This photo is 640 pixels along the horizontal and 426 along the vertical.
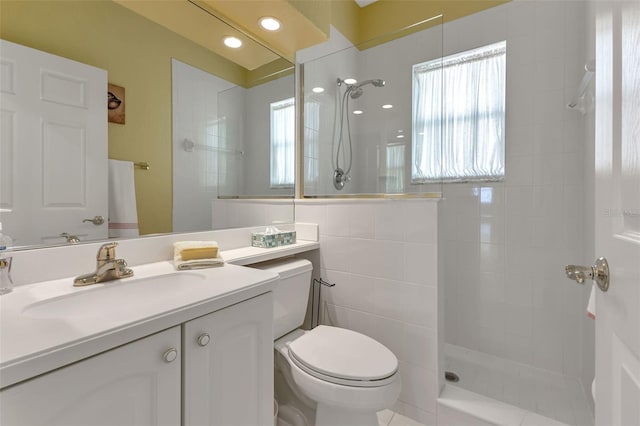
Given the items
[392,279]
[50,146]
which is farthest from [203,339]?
[392,279]

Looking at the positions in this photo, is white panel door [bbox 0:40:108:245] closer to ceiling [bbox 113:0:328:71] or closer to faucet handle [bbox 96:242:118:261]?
faucet handle [bbox 96:242:118:261]

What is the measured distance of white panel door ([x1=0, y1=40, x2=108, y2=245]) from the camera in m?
0.87

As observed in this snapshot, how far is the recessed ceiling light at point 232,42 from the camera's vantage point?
58.9 inches

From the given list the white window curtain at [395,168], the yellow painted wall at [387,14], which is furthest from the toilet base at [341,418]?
the yellow painted wall at [387,14]

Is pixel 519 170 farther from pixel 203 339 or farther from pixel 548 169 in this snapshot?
pixel 203 339

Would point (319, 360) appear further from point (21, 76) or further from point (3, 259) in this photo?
point (21, 76)

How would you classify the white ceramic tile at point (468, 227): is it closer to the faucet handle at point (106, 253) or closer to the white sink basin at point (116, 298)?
the white sink basin at point (116, 298)

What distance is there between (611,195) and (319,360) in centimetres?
106

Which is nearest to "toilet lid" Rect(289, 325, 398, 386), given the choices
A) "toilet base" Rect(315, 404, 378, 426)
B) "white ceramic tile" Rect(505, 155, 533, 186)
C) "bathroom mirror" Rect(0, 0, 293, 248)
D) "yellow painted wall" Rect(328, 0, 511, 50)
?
"toilet base" Rect(315, 404, 378, 426)

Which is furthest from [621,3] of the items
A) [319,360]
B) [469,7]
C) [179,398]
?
[469,7]

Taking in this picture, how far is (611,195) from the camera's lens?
564mm

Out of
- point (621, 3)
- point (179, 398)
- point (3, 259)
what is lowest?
point (179, 398)

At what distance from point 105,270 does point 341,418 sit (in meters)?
1.07

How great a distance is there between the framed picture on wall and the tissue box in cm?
80
